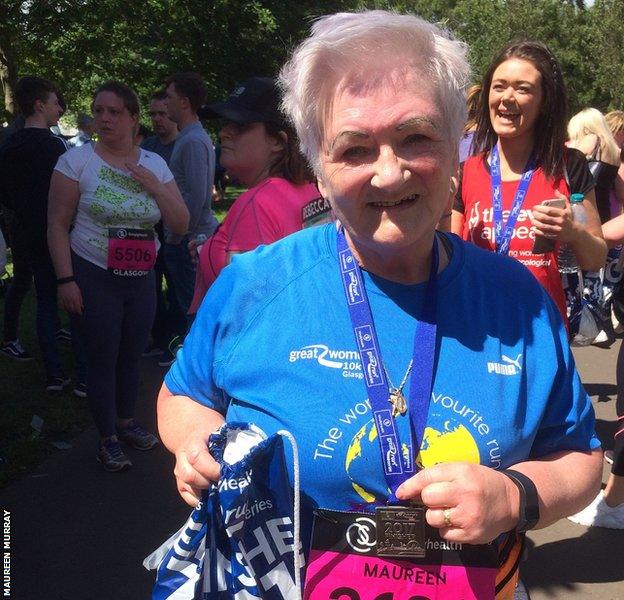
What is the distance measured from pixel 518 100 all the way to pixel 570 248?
27.6 inches

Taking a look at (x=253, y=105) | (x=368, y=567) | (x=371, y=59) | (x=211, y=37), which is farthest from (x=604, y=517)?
(x=211, y=37)

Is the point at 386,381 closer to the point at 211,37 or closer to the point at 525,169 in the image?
the point at 525,169

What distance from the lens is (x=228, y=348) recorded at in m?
1.68

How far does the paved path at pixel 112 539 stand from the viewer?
11.6ft

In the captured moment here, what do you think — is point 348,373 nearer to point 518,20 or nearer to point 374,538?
point 374,538

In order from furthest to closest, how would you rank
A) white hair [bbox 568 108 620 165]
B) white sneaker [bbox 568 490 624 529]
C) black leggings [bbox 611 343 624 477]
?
1. white hair [bbox 568 108 620 165]
2. white sneaker [bbox 568 490 624 529]
3. black leggings [bbox 611 343 624 477]

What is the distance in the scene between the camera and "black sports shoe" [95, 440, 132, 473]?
4684 millimetres

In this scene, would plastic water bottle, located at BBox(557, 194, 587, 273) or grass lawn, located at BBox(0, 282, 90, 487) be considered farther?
grass lawn, located at BBox(0, 282, 90, 487)

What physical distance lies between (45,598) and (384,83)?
2910mm

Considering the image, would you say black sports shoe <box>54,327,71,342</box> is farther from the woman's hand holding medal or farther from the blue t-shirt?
the woman's hand holding medal

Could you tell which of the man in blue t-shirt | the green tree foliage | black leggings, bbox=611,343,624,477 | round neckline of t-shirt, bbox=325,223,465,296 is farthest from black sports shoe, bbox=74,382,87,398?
round neckline of t-shirt, bbox=325,223,465,296

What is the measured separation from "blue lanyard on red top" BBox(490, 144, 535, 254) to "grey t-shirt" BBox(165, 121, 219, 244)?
10.3 ft

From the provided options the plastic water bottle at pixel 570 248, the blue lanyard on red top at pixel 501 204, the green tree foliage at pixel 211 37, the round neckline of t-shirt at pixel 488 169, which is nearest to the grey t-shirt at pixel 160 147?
the green tree foliage at pixel 211 37

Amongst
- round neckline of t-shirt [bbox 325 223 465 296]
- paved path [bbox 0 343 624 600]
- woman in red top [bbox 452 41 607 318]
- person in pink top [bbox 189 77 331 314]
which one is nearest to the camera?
round neckline of t-shirt [bbox 325 223 465 296]
